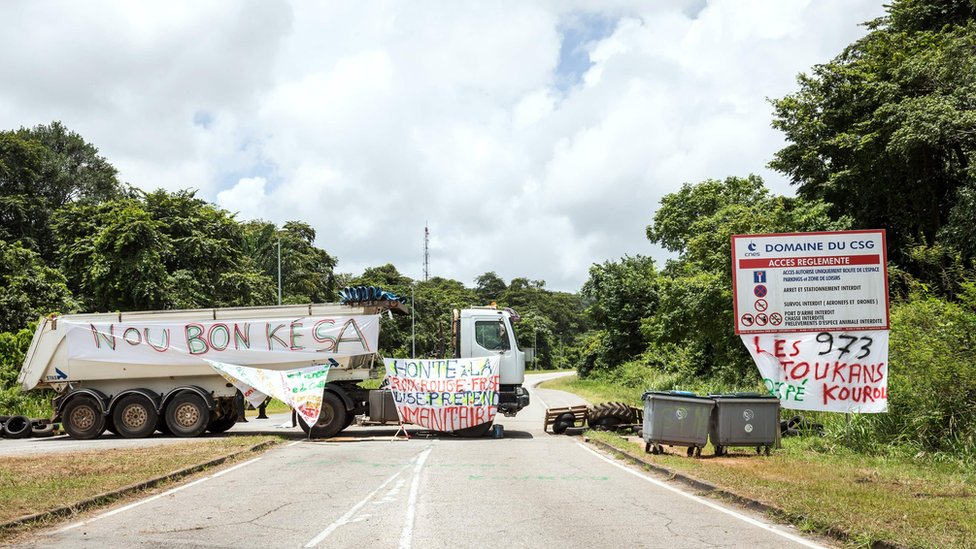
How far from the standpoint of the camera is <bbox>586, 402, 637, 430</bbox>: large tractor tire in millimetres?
21000

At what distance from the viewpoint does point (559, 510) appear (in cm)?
935

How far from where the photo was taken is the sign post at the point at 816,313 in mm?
15148

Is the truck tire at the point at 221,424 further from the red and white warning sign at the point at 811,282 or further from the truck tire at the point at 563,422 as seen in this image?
the red and white warning sign at the point at 811,282

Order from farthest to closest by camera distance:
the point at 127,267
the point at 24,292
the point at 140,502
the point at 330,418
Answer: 1. the point at 127,267
2. the point at 24,292
3. the point at 330,418
4. the point at 140,502

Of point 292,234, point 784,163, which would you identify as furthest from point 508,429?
point 292,234

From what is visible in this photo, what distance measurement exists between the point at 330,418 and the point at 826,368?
1128 centimetres

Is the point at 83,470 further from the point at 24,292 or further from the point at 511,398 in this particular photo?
the point at 24,292

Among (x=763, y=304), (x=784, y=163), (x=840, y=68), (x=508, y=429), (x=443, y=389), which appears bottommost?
(x=508, y=429)

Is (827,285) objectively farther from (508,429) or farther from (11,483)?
(11,483)

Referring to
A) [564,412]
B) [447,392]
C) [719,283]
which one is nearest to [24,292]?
[447,392]

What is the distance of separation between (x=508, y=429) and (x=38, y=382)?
12371 millimetres

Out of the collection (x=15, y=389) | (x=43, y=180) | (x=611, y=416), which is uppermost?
(x=43, y=180)

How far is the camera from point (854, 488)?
33.7 feet

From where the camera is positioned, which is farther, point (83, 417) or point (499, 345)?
point (499, 345)
